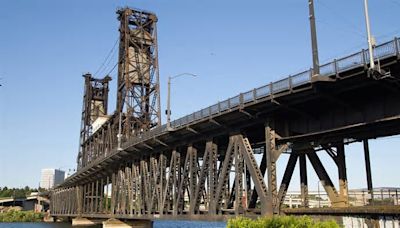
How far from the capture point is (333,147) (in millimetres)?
31281

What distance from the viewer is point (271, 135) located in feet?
101

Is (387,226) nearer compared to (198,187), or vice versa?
(387,226)

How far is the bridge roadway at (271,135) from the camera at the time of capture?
24922 mm

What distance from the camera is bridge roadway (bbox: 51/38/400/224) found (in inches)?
981

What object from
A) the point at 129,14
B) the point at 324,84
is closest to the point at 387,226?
the point at 324,84

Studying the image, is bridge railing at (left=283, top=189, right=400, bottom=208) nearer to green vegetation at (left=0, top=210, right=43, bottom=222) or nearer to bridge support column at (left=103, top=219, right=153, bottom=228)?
bridge support column at (left=103, top=219, right=153, bottom=228)

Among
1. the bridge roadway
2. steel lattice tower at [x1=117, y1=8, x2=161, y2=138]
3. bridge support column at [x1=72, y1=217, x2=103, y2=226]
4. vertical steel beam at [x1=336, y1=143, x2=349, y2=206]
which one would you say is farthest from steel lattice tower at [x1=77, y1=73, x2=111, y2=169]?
vertical steel beam at [x1=336, y1=143, x2=349, y2=206]

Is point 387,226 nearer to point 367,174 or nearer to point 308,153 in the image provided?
point 367,174

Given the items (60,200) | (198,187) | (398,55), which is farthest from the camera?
(60,200)

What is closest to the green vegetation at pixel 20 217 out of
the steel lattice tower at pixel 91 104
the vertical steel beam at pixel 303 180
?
the steel lattice tower at pixel 91 104

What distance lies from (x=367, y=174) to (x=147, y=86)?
52.8m

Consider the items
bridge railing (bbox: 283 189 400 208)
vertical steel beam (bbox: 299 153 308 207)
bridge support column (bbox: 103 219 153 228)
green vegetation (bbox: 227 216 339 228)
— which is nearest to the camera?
green vegetation (bbox: 227 216 339 228)

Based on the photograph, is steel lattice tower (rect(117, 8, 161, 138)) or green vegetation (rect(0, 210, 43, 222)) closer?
steel lattice tower (rect(117, 8, 161, 138))

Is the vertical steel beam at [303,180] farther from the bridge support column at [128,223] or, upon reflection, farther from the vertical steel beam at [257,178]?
the bridge support column at [128,223]
